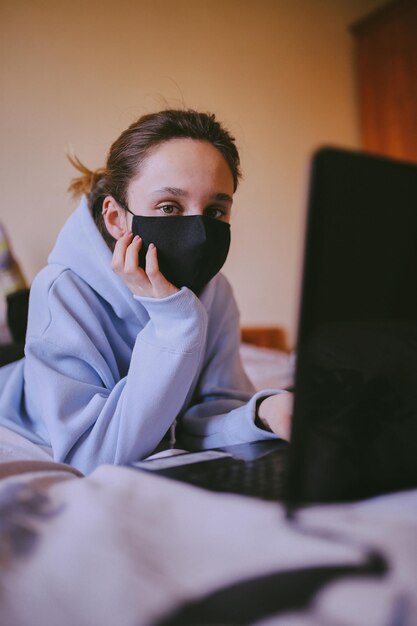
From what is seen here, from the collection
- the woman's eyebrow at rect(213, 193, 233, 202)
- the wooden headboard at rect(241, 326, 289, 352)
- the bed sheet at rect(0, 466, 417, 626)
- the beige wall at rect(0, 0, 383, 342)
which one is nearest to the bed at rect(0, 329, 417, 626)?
the bed sheet at rect(0, 466, 417, 626)

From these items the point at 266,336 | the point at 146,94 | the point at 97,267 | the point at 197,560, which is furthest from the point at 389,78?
the point at 197,560

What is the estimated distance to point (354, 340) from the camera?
0.33m

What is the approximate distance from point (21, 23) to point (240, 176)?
638mm

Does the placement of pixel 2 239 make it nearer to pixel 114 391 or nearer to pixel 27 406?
pixel 27 406

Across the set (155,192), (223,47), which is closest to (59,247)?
(155,192)

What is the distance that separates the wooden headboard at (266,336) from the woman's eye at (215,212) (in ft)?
4.26

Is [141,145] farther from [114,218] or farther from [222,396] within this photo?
[222,396]

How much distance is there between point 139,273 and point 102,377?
0.16 m

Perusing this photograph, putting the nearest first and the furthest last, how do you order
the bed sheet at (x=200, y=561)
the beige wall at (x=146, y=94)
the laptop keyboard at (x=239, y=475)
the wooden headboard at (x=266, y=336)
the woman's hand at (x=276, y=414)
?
the bed sheet at (x=200, y=561) < the laptop keyboard at (x=239, y=475) < the woman's hand at (x=276, y=414) < the beige wall at (x=146, y=94) < the wooden headboard at (x=266, y=336)

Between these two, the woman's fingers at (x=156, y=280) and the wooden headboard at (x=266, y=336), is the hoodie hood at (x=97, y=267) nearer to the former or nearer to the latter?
the woman's fingers at (x=156, y=280)

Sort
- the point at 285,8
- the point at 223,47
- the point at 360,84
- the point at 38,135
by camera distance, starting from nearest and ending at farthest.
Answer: the point at 38,135, the point at 223,47, the point at 285,8, the point at 360,84

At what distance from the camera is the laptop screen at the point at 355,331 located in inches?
11.3

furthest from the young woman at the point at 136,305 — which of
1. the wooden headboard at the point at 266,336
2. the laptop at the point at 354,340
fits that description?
the wooden headboard at the point at 266,336

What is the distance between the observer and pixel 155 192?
64 centimetres
